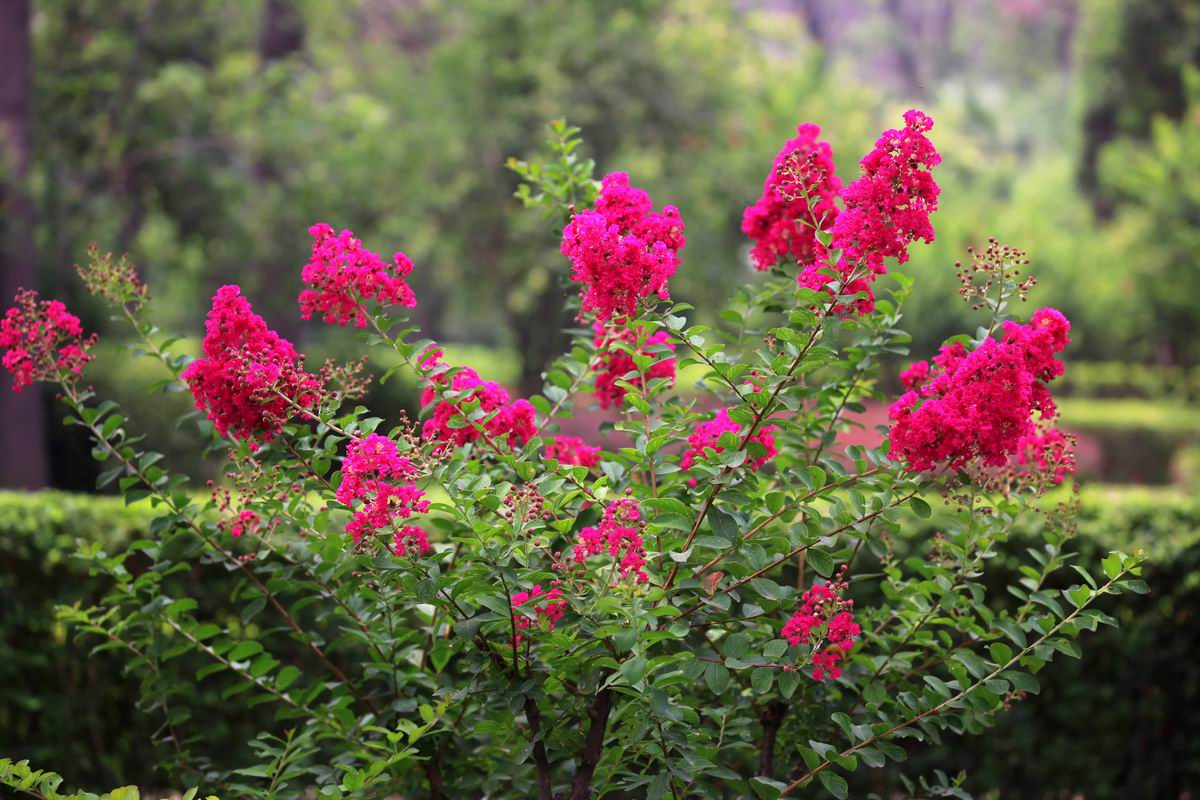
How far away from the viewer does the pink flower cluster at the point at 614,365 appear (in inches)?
104

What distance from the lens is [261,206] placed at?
11930mm

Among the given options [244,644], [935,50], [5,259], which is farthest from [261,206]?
[935,50]

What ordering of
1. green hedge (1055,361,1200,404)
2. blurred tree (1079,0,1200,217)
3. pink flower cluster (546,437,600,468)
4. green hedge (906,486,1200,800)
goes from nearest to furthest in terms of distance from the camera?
pink flower cluster (546,437,600,468) < green hedge (906,486,1200,800) < green hedge (1055,361,1200,404) < blurred tree (1079,0,1200,217)

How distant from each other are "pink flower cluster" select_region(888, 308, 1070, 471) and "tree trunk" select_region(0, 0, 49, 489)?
8314mm

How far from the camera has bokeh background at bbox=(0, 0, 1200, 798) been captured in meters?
4.32

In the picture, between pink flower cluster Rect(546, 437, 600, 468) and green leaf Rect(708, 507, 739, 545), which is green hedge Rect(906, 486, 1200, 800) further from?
green leaf Rect(708, 507, 739, 545)

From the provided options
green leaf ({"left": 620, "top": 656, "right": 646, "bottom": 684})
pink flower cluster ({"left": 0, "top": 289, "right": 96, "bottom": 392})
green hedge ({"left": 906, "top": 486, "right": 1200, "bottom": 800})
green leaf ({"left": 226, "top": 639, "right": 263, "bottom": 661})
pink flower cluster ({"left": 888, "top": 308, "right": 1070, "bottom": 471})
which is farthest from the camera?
green hedge ({"left": 906, "top": 486, "right": 1200, "bottom": 800})

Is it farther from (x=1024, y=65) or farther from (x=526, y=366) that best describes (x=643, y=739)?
(x=1024, y=65)

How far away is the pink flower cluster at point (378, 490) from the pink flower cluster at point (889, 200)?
2.98 ft

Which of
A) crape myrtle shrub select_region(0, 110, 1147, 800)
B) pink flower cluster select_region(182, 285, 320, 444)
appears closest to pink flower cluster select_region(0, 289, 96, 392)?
crape myrtle shrub select_region(0, 110, 1147, 800)

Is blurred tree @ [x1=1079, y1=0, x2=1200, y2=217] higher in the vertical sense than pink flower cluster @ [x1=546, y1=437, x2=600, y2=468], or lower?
higher

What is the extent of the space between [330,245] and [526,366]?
12.2 m

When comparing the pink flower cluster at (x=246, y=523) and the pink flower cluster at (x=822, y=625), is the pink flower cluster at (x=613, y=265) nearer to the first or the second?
the pink flower cluster at (x=822, y=625)

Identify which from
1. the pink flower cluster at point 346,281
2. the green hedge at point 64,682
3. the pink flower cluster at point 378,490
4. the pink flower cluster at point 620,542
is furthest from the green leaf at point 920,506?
the green hedge at point 64,682
